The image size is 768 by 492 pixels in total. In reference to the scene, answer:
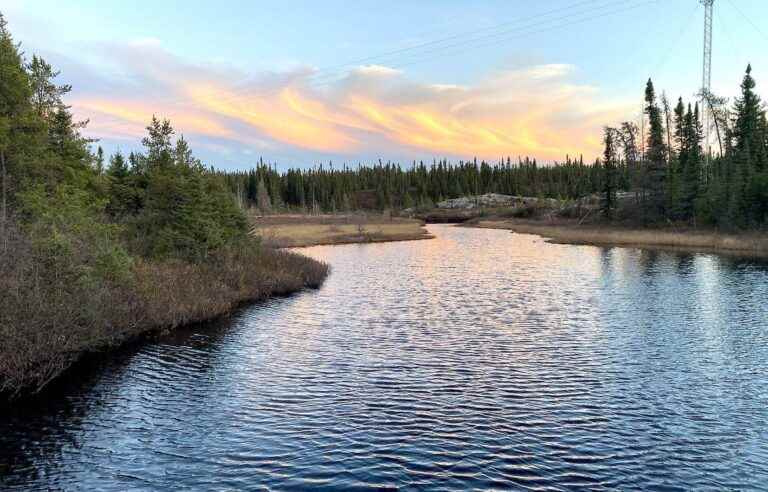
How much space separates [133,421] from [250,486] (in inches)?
230

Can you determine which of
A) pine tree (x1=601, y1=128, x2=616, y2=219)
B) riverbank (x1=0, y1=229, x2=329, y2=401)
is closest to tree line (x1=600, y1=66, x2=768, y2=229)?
pine tree (x1=601, y1=128, x2=616, y2=219)

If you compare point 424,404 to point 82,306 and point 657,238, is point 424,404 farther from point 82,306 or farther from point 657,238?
point 657,238

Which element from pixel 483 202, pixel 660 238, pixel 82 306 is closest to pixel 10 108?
pixel 82 306

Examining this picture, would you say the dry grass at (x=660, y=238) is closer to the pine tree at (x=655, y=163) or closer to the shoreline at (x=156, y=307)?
the pine tree at (x=655, y=163)

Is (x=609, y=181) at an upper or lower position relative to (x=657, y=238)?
upper

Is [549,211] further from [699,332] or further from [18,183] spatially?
[18,183]

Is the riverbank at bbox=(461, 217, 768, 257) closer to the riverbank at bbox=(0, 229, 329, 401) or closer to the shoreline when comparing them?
the shoreline

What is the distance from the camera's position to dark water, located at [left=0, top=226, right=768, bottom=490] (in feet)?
42.5

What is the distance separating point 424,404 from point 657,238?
67512 millimetres

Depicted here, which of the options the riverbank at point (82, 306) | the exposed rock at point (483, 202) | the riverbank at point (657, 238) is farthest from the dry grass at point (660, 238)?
the exposed rock at point (483, 202)

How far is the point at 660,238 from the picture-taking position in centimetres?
7381

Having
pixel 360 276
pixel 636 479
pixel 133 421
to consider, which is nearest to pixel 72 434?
pixel 133 421

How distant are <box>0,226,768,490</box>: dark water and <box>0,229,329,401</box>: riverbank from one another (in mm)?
1213

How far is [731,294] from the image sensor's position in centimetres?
3562
